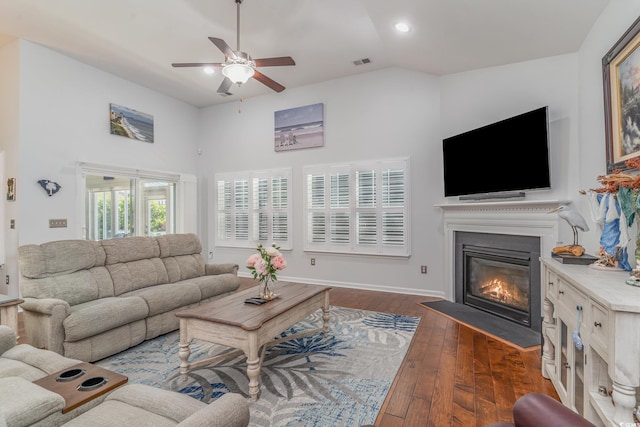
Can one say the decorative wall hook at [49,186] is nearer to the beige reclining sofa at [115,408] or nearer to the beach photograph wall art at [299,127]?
the beach photograph wall art at [299,127]

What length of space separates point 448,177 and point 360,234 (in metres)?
1.66

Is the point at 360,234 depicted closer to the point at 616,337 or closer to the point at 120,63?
the point at 616,337

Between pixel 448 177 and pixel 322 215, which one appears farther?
pixel 322 215

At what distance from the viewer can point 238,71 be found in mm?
3211

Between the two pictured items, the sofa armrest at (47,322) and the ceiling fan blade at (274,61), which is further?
the ceiling fan blade at (274,61)

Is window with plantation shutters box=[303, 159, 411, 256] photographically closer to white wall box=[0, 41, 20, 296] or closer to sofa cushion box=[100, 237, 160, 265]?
sofa cushion box=[100, 237, 160, 265]

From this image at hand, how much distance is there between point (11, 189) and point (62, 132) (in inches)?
40.3

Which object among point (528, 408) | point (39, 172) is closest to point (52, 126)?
point (39, 172)

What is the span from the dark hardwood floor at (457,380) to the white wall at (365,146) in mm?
1514

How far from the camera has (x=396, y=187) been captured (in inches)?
200

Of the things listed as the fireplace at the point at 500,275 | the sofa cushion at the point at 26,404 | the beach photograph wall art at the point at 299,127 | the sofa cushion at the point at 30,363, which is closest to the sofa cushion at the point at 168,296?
the sofa cushion at the point at 30,363

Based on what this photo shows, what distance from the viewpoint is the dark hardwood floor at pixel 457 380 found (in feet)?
6.72

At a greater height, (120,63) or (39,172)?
(120,63)

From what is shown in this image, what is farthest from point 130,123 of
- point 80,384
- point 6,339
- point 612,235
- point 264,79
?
point 612,235
